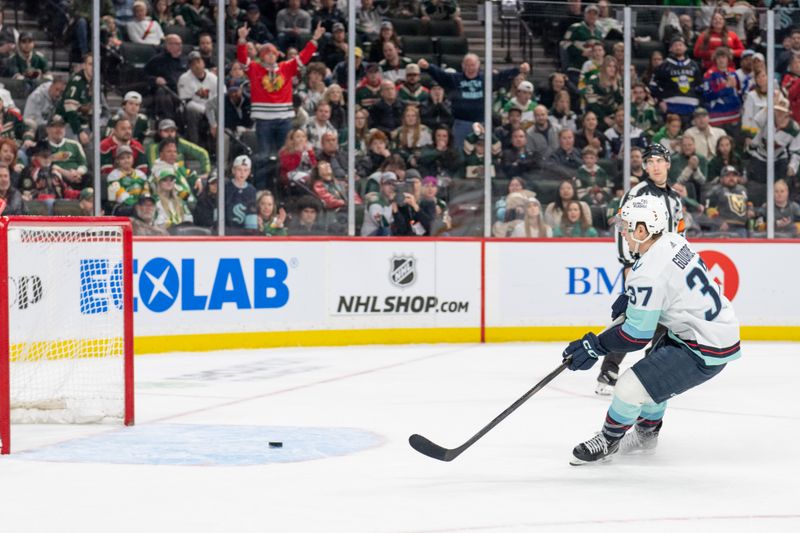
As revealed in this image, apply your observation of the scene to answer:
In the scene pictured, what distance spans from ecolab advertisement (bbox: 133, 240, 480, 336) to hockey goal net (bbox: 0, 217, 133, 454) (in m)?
2.83

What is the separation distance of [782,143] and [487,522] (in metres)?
8.32

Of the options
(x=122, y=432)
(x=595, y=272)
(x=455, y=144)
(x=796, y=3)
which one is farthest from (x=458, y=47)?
(x=122, y=432)

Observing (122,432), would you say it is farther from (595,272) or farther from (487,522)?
(595,272)

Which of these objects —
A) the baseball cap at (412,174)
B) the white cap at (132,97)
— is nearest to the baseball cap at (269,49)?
the white cap at (132,97)

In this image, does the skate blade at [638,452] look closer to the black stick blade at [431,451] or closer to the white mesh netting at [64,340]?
the black stick blade at [431,451]

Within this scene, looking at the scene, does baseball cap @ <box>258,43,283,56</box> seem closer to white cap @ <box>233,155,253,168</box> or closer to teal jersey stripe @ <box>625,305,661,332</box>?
white cap @ <box>233,155,253,168</box>

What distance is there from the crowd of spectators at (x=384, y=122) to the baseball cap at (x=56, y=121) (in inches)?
0.9

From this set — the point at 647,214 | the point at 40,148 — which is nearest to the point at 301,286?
the point at 40,148

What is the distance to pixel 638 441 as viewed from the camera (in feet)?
17.4

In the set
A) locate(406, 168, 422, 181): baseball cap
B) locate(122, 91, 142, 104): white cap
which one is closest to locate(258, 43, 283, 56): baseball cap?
locate(122, 91, 142, 104): white cap

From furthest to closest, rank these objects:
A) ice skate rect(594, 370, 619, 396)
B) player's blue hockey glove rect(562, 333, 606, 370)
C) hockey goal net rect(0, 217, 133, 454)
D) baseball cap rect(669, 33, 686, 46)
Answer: baseball cap rect(669, 33, 686, 46) < ice skate rect(594, 370, 619, 396) < hockey goal net rect(0, 217, 133, 454) < player's blue hockey glove rect(562, 333, 606, 370)

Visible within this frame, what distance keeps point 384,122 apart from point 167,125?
191 cm

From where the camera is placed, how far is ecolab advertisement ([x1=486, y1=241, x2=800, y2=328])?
10.7 m

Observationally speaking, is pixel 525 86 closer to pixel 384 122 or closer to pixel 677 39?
pixel 384 122
